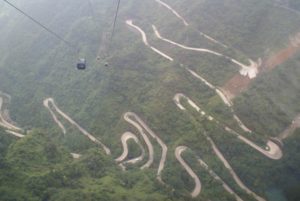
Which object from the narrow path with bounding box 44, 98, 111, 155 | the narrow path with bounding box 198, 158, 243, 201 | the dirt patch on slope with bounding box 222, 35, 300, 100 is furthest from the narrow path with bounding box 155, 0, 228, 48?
the narrow path with bounding box 44, 98, 111, 155

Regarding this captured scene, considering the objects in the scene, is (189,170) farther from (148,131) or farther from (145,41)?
(145,41)

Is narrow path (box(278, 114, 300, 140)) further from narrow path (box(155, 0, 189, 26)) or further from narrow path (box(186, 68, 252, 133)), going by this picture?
narrow path (box(155, 0, 189, 26))

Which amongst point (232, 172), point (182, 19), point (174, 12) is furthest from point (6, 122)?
point (232, 172)

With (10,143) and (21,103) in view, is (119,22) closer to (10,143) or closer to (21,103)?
(21,103)

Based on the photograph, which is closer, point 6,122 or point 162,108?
point 162,108

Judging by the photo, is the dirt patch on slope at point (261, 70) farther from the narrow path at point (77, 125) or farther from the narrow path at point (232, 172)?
the narrow path at point (77, 125)

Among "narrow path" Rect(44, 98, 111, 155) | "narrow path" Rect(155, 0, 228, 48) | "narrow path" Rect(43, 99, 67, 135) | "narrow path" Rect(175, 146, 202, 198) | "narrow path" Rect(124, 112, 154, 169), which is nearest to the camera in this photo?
"narrow path" Rect(175, 146, 202, 198)

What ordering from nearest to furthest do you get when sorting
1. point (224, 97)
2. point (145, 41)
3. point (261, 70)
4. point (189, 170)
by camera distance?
point (189, 170) < point (224, 97) < point (261, 70) < point (145, 41)

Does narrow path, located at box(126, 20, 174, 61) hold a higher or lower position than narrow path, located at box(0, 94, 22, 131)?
higher
